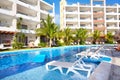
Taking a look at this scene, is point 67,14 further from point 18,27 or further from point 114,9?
point 18,27

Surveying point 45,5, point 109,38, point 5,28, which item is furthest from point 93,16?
point 5,28

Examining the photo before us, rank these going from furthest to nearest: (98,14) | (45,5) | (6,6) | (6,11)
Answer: (98,14)
(45,5)
(6,6)
(6,11)

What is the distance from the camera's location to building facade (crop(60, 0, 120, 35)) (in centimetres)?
5647

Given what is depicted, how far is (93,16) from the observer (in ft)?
190

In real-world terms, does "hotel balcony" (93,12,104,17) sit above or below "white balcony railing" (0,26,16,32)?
above

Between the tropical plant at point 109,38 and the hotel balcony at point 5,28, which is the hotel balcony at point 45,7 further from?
the tropical plant at point 109,38

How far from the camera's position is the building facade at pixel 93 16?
2223 inches

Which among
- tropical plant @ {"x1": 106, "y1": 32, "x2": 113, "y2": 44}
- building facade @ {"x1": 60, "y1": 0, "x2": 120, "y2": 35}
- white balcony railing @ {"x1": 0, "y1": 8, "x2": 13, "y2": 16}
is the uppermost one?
building facade @ {"x1": 60, "y1": 0, "x2": 120, "y2": 35}

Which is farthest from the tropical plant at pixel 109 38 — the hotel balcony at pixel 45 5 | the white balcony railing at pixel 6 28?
the white balcony railing at pixel 6 28

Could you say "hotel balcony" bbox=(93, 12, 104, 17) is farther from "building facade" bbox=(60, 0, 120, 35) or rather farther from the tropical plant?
the tropical plant

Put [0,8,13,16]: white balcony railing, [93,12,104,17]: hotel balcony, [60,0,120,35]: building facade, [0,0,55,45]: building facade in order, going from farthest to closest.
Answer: [93,12,104,17]: hotel balcony
[60,0,120,35]: building facade
[0,0,55,45]: building facade
[0,8,13,16]: white balcony railing

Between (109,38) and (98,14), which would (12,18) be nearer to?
(109,38)

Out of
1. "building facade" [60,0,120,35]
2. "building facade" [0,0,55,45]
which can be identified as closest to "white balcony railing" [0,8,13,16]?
"building facade" [0,0,55,45]

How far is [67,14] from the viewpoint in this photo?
56.7m
